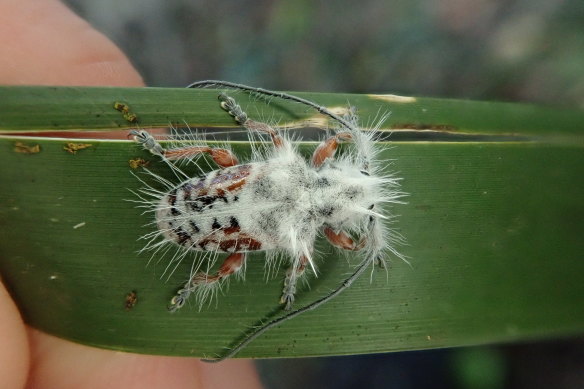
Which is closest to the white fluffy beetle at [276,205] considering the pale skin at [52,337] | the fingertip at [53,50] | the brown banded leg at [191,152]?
the brown banded leg at [191,152]

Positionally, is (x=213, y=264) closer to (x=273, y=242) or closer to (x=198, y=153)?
(x=273, y=242)

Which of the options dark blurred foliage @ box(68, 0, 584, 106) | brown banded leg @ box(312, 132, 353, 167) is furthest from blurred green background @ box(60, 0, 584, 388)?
brown banded leg @ box(312, 132, 353, 167)

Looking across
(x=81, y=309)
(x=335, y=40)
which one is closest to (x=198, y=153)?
(x=81, y=309)

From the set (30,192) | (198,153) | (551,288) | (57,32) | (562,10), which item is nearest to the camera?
(30,192)

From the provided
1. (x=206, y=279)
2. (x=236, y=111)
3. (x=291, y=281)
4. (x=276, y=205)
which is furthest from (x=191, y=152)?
(x=291, y=281)

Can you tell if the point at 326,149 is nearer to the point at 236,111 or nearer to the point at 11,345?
the point at 236,111

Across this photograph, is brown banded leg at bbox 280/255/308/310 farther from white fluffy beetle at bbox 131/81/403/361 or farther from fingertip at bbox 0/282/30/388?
fingertip at bbox 0/282/30/388
